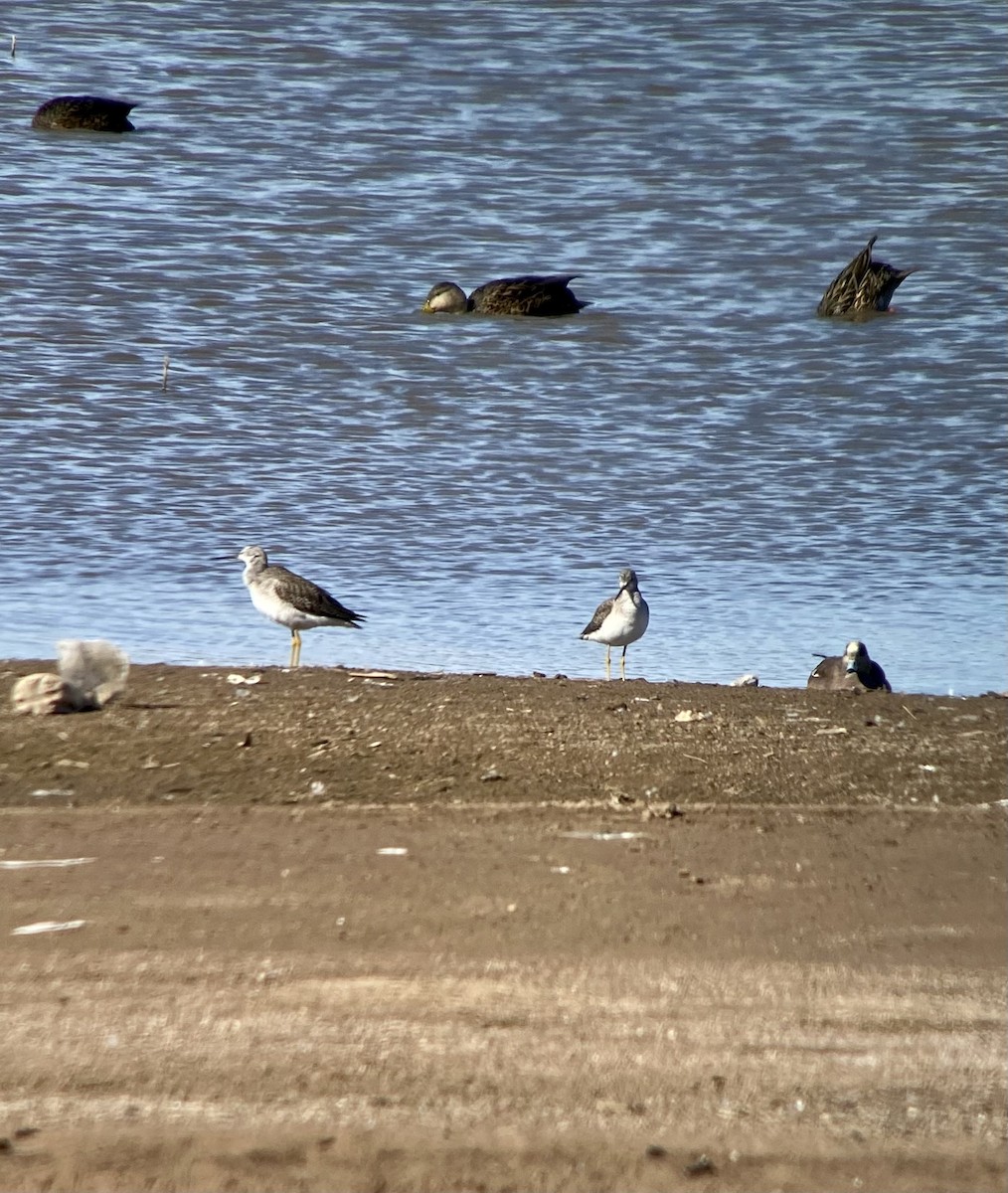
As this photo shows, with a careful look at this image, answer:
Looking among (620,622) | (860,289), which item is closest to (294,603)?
(620,622)

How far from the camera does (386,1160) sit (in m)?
3.16

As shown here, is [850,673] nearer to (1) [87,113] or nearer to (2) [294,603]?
(2) [294,603]

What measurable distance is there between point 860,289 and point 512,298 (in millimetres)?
2700

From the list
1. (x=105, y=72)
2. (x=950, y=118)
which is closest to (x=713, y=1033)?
(x=950, y=118)

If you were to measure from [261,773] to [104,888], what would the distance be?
1224 mm

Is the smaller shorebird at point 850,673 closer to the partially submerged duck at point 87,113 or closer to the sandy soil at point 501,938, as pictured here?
the sandy soil at point 501,938

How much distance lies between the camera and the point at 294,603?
820 cm

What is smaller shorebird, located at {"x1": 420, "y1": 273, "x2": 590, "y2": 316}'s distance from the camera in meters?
14.1

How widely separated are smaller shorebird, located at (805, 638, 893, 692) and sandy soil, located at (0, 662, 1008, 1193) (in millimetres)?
439

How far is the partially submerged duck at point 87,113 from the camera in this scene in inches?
667

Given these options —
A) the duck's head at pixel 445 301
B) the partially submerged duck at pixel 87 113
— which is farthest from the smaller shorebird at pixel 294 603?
the partially submerged duck at pixel 87 113

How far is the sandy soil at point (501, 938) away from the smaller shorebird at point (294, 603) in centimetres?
130

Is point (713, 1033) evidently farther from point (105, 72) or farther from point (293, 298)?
point (105, 72)

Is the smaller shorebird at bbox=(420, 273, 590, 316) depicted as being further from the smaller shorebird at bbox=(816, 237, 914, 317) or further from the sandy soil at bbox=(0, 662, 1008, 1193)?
the sandy soil at bbox=(0, 662, 1008, 1193)
